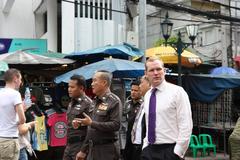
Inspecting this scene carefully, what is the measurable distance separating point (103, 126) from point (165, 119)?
3.66ft

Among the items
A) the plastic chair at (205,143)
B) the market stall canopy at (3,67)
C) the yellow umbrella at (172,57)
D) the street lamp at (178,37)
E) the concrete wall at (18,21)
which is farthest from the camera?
the concrete wall at (18,21)

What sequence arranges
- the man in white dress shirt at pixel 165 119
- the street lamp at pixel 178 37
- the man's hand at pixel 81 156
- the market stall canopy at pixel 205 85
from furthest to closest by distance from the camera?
the market stall canopy at pixel 205 85 → the street lamp at pixel 178 37 → the man's hand at pixel 81 156 → the man in white dress shirt at pixel 165 119

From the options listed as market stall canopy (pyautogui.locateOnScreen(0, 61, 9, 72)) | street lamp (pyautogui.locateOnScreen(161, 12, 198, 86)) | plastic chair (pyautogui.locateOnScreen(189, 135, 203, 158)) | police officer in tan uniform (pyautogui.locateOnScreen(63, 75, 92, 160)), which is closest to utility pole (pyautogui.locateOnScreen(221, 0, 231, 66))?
street lamp (pyautogui.locateOnScreen(161, 12, 198, 86))

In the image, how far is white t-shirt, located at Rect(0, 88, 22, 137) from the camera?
5773 mm

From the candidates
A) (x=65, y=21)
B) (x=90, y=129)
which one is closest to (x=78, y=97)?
(x=90, y=129)

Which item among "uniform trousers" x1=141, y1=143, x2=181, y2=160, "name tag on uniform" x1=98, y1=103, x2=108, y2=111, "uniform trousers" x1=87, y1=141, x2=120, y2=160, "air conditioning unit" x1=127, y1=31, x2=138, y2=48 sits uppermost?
"air conditioning unit" x1=127, y1=31, x2=138, y2=48

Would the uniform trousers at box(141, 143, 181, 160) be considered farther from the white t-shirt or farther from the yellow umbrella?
the yellow umbrella

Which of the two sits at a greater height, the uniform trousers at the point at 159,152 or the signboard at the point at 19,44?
the signboard at the point at 19,44

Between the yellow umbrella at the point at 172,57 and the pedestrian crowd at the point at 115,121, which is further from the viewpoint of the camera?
the yellow umbrella at the point at 172,57

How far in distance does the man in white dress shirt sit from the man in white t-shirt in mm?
2152

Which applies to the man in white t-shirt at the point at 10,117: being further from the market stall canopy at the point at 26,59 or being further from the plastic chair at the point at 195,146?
the plastic chair at the point at 195,146

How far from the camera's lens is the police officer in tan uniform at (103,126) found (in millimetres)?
5227

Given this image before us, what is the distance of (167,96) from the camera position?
428 cm

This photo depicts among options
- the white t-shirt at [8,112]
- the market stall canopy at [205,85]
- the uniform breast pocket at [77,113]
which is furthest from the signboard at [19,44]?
the uniform breast pocket at [77,113]
